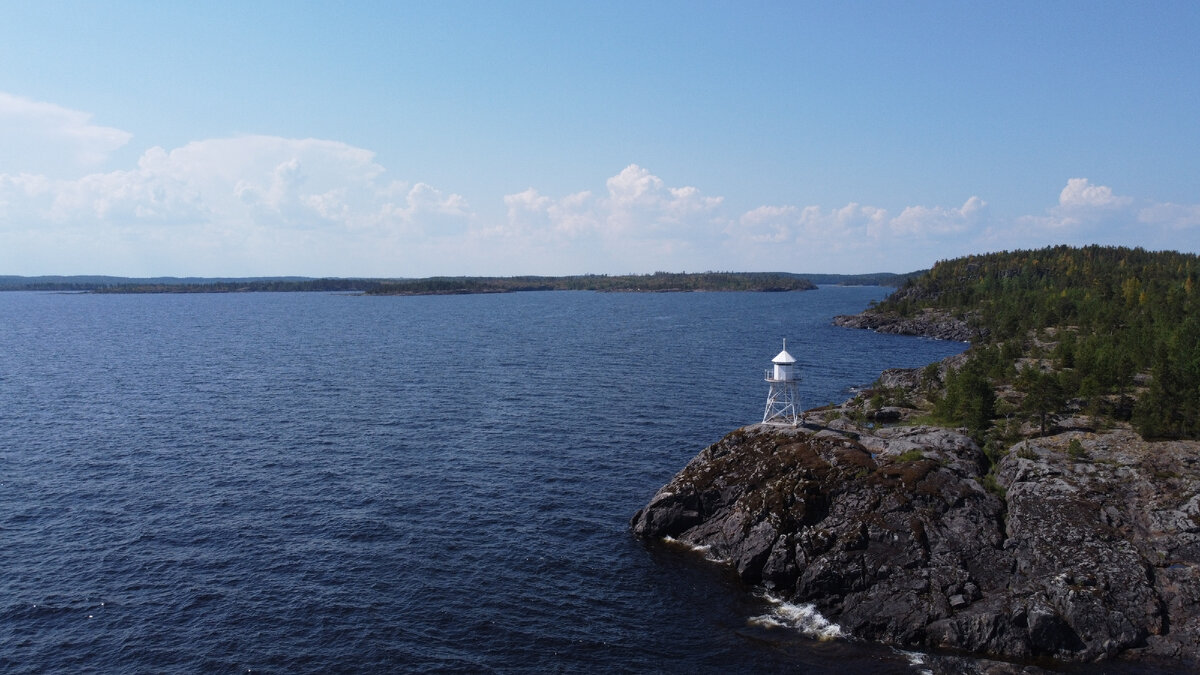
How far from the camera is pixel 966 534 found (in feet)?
158

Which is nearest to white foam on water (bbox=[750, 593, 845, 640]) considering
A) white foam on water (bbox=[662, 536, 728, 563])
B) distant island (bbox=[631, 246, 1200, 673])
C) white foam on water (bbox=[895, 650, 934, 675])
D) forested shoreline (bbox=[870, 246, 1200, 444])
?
distant island (bbox=[631, 246, 1200, 673])

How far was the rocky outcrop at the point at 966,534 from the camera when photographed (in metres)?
41.2

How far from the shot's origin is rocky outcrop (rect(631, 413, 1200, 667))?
41.2 m

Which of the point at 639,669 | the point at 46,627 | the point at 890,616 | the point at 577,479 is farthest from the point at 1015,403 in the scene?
the point at 46,627

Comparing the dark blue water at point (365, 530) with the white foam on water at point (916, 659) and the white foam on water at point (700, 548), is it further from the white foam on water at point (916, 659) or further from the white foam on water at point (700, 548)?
the white foam on water at point (700, 548)

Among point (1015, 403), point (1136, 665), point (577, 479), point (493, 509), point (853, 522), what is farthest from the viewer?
point (1015, 403)

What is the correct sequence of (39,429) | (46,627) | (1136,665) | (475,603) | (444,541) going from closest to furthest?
(1136,665)
(46,627)
(475,603)
(444,541)
(39,429)

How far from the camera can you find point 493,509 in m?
61.5

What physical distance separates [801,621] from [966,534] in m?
13.7

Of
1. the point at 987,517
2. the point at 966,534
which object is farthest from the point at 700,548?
the point at 987,517

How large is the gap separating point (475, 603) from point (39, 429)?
71.5 meters

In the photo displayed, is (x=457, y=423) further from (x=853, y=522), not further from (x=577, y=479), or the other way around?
(x=853, y=522)

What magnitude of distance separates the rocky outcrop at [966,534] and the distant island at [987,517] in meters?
0.12

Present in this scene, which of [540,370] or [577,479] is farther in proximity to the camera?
[540,370]
